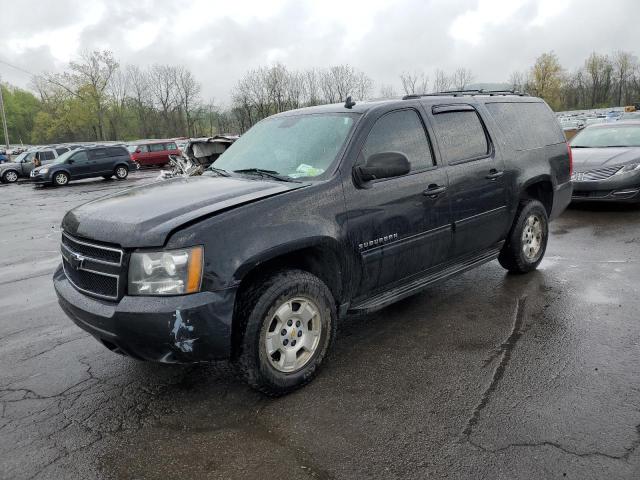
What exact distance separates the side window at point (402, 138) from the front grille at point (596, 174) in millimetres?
6026

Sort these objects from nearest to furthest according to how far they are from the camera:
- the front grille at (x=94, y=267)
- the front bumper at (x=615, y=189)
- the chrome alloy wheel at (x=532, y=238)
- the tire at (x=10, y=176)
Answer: the front grille at (x=94, y=267) → the chrome alloy wheel at (x=532, y=238) → the front bumper at (x=615, y=189) → the tire at (x=10, y=176)

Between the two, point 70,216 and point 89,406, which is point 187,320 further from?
point 70,216

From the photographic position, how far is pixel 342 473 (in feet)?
8.11

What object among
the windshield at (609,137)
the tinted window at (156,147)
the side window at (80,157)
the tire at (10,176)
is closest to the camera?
the windshield at (609,137)

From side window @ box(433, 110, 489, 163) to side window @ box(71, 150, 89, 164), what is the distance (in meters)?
23.1

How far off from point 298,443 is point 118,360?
74.4 inches

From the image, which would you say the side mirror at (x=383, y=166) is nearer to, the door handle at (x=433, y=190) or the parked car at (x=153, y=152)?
the door handle at (x=433, y=190)

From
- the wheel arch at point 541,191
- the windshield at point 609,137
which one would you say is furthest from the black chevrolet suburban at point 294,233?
the windshield at point 609,137

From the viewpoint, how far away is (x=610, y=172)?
854 centimetres

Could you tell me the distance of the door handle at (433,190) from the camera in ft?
12.9

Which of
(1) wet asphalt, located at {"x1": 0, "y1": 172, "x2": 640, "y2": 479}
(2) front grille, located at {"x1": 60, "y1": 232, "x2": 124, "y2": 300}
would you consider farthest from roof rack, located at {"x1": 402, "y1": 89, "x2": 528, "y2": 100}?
(2) front grille, located at {"x1": 60, "y1": 232, "x2": 124, "y2": 300}

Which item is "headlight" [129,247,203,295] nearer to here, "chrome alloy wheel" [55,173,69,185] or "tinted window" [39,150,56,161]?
"chrome alloy wheel" [55,173,69,185]

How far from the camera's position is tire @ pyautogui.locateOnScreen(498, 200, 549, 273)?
5.15 metres

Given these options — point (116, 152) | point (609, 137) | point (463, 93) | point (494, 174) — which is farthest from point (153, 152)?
point (494, 174)
